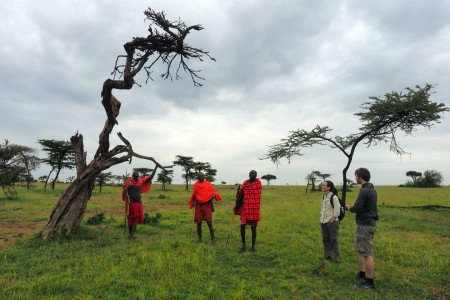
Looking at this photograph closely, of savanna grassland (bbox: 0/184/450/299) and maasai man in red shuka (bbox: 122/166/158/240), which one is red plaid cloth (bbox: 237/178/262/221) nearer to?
savanna grassland (bbox: 0/184/450/299)

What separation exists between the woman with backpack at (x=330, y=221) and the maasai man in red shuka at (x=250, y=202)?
72.0 inches

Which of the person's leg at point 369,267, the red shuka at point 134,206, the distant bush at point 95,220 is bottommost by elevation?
the person's leg at point 369,267

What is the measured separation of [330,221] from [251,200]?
221 centimetres

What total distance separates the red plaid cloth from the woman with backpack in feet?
6.00

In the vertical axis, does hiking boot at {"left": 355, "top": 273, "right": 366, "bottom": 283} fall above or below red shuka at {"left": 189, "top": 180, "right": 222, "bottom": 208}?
below

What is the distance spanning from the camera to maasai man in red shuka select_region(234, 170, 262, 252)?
9.22 meters

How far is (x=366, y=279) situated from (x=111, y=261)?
523 centimetres

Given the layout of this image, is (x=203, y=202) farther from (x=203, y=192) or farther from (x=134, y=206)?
(x=134, y=206)

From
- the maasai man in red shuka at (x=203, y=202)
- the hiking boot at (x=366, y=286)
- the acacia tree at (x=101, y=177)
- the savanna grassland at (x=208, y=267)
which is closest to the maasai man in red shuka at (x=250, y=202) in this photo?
the savanna grassland at (x=208, y=267)

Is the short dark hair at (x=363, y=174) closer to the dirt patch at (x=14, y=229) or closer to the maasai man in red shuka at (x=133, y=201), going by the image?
the maasai man in red shuka at (x=133, y=201)

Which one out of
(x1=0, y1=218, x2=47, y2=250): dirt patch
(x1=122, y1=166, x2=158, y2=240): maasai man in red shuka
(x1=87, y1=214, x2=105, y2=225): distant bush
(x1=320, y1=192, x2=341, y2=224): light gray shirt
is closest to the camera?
(x1=320, y1=192, x2=341, y2=224): light gray shirt

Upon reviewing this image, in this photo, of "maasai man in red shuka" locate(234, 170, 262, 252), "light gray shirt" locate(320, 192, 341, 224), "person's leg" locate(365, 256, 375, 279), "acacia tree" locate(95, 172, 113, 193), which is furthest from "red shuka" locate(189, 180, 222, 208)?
"acacia tree" locate(95, 172, 113, 193)

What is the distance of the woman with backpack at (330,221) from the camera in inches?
311

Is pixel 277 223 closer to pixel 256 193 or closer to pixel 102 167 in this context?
pixel 256 193
